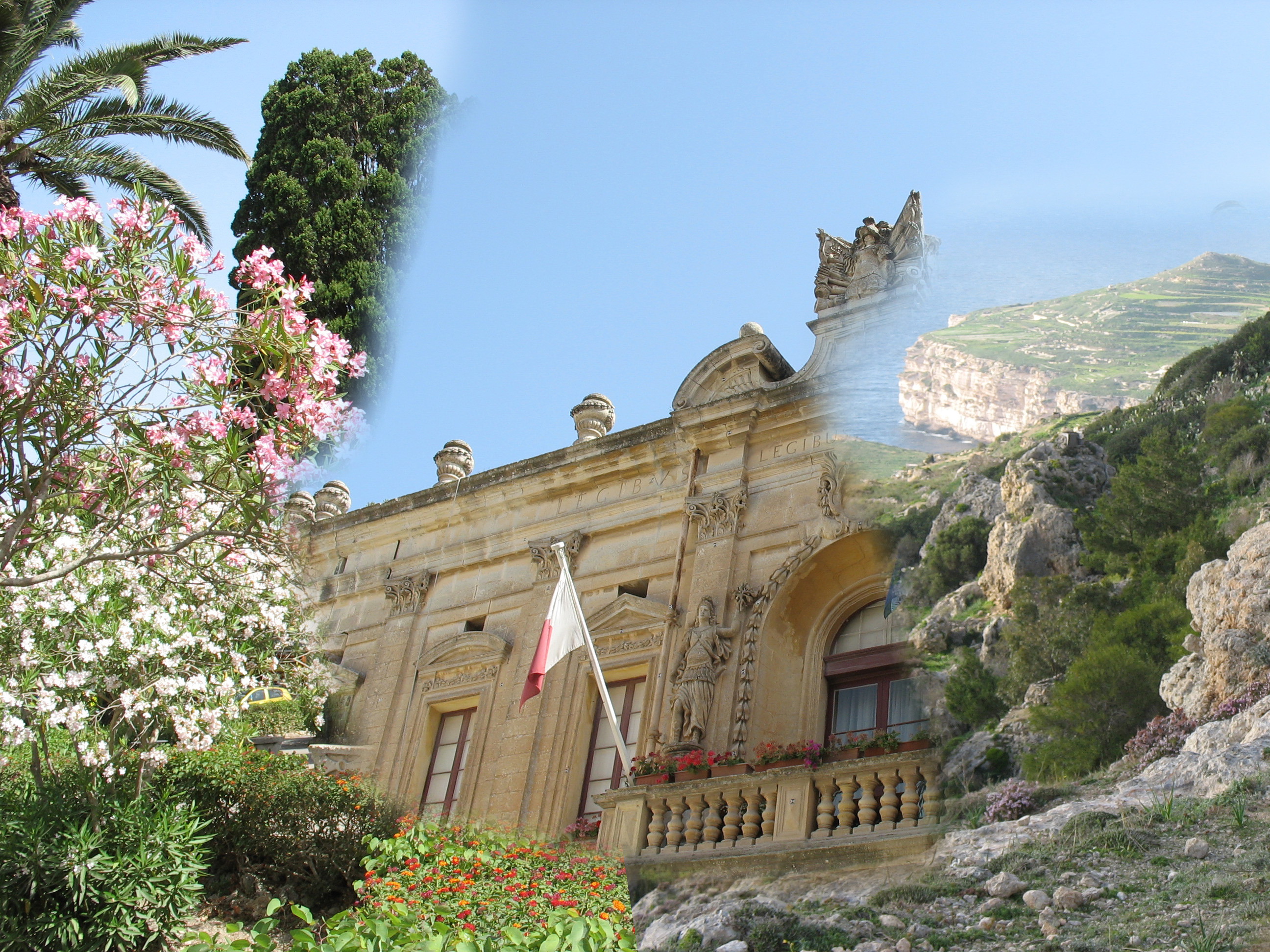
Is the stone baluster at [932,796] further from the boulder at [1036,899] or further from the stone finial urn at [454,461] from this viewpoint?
the stone finial urn at [454,461]

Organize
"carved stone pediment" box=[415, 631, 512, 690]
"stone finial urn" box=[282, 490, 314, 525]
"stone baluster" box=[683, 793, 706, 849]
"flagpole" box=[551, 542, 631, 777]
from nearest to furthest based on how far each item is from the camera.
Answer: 1. "stone baluster" box=[683, 793, 706, 849]
2. "flagpole" box=[551, 542, 631, 777]
3. "carved stone pediment" box=[415, 631, 512, 690]
4. "stone finial urn" box=[282, 490, 314, 525]

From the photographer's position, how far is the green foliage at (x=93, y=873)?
468 inches

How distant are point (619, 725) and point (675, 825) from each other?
3.23 m

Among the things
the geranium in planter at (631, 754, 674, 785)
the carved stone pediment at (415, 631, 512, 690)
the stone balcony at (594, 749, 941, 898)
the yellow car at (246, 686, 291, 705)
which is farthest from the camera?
the yellow car at (246, 686, 291, 705)

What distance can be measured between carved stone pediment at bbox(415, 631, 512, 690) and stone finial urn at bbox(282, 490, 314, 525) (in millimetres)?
3426

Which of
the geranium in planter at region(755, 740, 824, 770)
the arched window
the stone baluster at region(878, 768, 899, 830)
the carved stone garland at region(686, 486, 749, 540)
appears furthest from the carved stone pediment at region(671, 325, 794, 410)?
the stone baluster at region(878, 768, 899, 830)

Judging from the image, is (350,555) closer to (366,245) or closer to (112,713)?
(112,713)

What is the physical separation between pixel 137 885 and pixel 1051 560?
10930 millimetres

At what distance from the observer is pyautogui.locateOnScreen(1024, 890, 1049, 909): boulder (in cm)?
362

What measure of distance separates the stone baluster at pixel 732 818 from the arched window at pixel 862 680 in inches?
82.1

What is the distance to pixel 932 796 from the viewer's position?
400 cm

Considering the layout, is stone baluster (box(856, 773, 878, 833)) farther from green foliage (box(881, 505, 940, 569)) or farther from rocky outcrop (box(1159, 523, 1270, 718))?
rocky outcrop (box(1159, 523, 1270, 718))

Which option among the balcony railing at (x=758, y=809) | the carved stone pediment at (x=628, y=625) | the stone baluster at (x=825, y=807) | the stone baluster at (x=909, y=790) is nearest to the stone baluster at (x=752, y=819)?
the balcony railing at (x=758, y=809)

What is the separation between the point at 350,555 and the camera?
1898 centimetres
